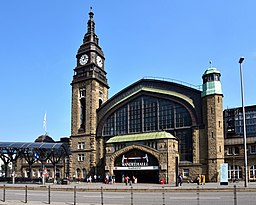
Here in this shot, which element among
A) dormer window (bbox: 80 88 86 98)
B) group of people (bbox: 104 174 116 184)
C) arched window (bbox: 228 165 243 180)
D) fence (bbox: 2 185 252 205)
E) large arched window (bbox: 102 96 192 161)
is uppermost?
dormer window (bbox: 80 88 86 98)

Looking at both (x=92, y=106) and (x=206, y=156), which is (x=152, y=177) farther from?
(x=92, y=106)

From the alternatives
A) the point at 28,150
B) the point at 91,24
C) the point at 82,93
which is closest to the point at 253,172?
the point at 82,93

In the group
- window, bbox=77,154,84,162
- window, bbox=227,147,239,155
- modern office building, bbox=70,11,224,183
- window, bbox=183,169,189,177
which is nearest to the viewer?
modern office building, bbox=70,11,224,183

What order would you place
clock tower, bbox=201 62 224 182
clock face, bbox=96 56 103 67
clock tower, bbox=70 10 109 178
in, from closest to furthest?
clock tower, bbox=201 62 224 182, clock tower, bbox=70 10 109 178, clock face, bbox=96 56 103 67

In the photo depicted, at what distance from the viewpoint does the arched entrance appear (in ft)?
178

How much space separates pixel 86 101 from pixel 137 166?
18796mm

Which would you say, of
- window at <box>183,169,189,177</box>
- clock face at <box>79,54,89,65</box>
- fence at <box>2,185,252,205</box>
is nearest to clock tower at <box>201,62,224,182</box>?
window at <box>183,169,189,177</box>

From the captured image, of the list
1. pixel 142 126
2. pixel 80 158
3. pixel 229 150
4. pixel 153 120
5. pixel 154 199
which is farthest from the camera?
pixel 80 158

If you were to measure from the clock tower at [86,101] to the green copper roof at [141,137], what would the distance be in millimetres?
6613

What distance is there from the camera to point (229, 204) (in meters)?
18.9

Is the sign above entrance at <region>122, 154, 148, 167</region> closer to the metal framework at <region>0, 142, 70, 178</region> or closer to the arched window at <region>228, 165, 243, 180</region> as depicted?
the metal framework at <region>0, 142, 70, 178</region>

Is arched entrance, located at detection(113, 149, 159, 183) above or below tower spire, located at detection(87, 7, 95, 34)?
below

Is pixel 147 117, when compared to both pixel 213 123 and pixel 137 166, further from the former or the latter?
pixel 213 123

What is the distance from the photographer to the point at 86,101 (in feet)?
219
